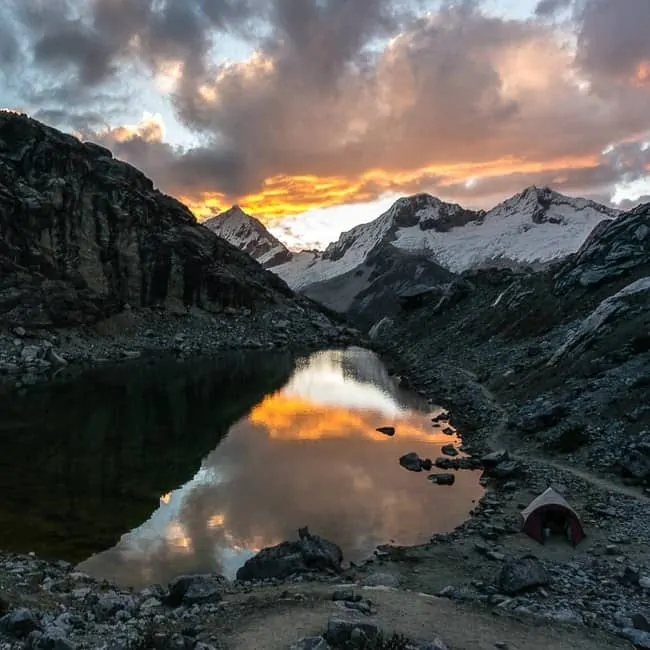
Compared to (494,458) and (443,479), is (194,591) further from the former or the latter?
(494,458)

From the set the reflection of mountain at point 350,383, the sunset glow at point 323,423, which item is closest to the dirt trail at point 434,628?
the sunset glow at point 323,423

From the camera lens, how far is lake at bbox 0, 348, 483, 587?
25.9 meters

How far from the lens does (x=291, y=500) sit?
31.7 m

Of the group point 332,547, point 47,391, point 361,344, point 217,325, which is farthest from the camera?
point 361,344

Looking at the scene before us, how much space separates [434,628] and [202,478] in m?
22.4

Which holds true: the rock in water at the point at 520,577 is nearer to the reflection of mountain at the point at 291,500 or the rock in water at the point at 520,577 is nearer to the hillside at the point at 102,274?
the reflection of mountain at the point at 291,500

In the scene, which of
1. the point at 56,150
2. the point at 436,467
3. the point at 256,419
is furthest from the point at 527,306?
the point at 56,150

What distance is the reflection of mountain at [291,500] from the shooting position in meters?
25.0

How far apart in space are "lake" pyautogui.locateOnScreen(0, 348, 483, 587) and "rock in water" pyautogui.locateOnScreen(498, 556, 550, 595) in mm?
6270

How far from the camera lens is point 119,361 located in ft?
279

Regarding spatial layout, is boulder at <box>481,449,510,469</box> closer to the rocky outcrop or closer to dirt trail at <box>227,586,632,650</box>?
dirt trail at <box>227,586,632,650</box>

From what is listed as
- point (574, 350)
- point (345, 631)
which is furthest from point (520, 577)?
point (574, 350)

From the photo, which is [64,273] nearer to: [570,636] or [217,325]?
[217,325]

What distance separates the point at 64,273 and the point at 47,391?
4702cm
